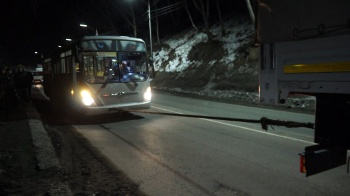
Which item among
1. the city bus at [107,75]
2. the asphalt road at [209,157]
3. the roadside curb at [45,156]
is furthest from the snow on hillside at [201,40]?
the roadside curb at [45,156]

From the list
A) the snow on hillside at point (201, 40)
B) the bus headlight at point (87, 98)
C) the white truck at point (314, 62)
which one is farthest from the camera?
the snow on hillside at point (201, 40)

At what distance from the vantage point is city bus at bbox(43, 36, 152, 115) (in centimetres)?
1149

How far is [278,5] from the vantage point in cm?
416

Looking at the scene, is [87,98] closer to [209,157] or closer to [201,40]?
[209,157]

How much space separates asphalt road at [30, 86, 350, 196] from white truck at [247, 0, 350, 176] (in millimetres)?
1445

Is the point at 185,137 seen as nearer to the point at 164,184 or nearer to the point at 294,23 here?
the point at 164,184

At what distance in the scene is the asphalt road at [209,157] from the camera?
5430 millimetres

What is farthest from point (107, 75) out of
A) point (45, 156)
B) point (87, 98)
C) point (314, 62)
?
point (314, 62)

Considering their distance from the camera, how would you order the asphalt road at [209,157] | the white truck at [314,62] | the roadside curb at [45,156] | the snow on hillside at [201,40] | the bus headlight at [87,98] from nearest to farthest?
the white truck at [314,62] → the roadside curb at [45,156] → the asphalt road at [209,157] → the bus headlight at [87,98] → the snow on hillside at [201,40]

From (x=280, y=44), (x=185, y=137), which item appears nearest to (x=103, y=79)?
(x=185, y=137)

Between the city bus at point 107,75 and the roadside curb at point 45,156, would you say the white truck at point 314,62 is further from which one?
the city bus at point 107,75

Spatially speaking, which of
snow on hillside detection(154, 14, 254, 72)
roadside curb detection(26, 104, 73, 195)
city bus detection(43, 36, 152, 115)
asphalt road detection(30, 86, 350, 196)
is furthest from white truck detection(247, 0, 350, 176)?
snow on hillside detection(154, 14, 254, 72)

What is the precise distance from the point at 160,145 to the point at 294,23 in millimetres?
5188

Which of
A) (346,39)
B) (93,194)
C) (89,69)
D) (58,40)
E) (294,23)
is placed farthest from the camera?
(58,40)
